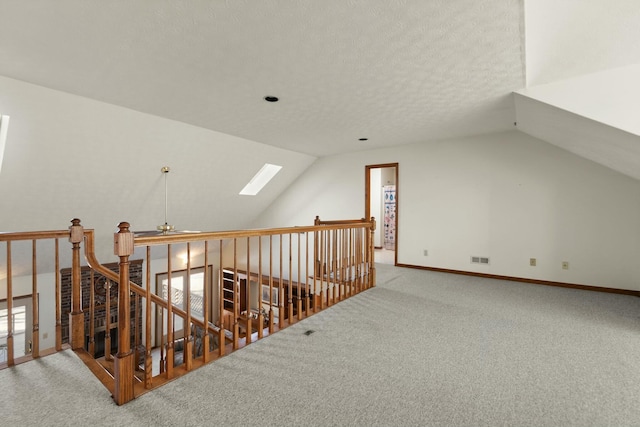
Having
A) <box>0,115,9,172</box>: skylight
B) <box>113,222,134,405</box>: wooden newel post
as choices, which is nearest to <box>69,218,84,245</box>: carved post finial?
<box>113,222,134,405</box>: wooden newel post

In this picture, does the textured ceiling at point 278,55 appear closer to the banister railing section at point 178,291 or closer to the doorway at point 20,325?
the banister railing section at point 178,291

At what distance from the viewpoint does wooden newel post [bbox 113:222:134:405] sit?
163cm

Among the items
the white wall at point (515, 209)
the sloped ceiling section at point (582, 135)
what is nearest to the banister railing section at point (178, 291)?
the white wall at point (515, 209)

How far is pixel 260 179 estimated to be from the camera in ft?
23.0

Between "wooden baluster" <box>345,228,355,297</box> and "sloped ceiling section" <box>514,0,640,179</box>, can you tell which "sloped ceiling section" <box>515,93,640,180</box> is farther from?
"wooden baluster" <box>345,228,355,297</box>

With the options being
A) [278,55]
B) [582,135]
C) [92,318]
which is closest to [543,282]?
[582,135]

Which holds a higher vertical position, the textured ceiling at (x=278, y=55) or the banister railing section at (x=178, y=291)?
the textured ceiling at (x=278, y=55)

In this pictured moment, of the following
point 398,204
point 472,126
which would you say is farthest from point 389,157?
point 472,126

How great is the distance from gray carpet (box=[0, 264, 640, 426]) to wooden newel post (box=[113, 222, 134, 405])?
76mm

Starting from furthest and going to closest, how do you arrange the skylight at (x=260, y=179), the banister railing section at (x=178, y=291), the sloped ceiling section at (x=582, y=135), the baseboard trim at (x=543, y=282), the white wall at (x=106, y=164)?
the skylight at (x=260, y=179) < the baseboard trim at (x=543, y=282) < the white wall at (x=106, y=164) < the sloped ceiling section at (x=582, y=135) < the banister railing section at (x=178, y=291)

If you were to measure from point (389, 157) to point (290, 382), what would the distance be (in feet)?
15.8

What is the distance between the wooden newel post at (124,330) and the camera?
1.63 metres

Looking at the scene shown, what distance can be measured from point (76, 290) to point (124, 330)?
2.86 ft

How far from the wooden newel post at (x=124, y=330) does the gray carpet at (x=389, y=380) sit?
76 mm
